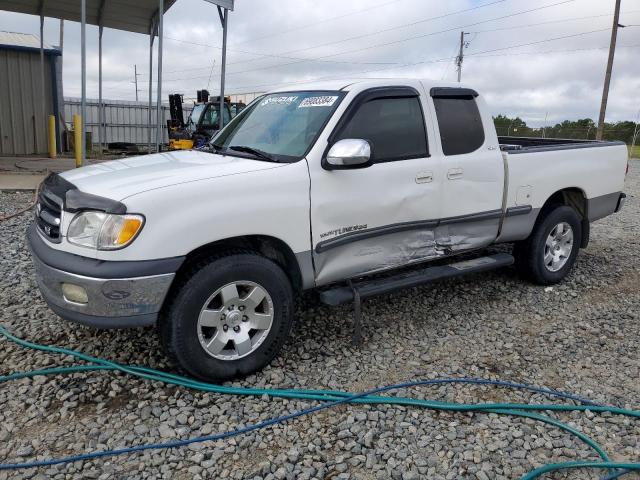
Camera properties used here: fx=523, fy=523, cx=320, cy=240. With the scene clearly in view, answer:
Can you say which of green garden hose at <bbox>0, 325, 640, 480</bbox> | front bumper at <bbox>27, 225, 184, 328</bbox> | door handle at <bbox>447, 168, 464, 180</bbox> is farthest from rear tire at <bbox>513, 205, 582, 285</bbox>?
front bumper at <bbox>27, 225, 184, 328</bbox>

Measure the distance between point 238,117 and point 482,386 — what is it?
299 centimetres

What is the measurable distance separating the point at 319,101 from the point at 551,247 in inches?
117

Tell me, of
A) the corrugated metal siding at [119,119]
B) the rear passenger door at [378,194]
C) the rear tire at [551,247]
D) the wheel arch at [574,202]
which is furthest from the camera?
the corrugated metal siding at [119,119]

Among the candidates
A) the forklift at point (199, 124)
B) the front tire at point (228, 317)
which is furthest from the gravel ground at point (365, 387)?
the forklift at point (199, 124)

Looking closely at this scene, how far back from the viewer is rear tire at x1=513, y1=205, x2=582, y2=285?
5184mm

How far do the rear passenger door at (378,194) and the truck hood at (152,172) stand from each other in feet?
1.60

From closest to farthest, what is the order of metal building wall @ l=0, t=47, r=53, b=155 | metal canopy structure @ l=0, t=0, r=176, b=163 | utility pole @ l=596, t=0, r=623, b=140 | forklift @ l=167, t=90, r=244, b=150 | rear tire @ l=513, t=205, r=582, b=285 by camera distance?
rear tire @ l=513, t=205, r=582, b=285 < metal canopy structure @ l=0, t=0, r=176, b=163 < metal building wall @ l=0, t=47, r=53, b=155 < forklift @ l=167, t=90, r=244, b=150 < utility pole @ l=596, t=0, r=623, b=140

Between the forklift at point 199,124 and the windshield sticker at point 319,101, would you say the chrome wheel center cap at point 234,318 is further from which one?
the forklift at point 199,124

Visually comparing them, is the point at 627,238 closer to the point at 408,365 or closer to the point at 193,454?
the point at 408,365

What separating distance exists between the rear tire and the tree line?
1173 inches

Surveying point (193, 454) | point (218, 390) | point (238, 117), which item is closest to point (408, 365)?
point (218, 390)

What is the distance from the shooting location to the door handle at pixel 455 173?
4.25 metres

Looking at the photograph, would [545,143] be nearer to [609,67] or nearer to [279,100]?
[279,100]

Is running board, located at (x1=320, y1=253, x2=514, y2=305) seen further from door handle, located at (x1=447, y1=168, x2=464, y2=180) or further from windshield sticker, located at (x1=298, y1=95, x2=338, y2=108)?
windshield sticker, located at (x1=298, y1=95, x2=338, y2=108)
